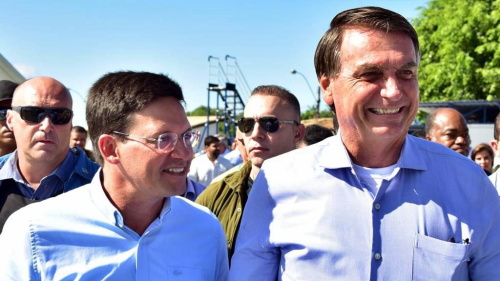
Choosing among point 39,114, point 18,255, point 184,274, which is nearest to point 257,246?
point 184,274

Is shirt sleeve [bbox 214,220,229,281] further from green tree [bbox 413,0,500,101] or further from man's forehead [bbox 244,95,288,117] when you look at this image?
green tree [bbox 413,0,500,101]

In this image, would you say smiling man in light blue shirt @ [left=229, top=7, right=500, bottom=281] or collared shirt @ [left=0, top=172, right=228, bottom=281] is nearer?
smiling man in light blue shirt @ [left=229, top=7, right=500, bottom=281]

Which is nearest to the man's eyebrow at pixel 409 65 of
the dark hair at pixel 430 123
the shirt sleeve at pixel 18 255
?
the shirt sleeve at pixel 18 255

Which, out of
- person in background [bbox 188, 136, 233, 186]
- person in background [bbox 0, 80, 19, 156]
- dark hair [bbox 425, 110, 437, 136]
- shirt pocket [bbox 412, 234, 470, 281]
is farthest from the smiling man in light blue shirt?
person in background [bbox 188, 136, 233, 186]

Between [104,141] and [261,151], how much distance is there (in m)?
1.63

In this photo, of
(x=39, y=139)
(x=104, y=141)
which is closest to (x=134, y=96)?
(x=104, y=141)

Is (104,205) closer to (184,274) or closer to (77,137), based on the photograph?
(184,274)

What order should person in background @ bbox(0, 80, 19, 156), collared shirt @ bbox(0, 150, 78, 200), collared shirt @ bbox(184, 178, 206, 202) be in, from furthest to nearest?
1. collared shirt @ bbox(184, 178, 206, 202)
2. person in background @ bbox(0, 80, 19, 156)
3. collared shirt @ bbox(0, 150, 78, 200)

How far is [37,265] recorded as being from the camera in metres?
2.27

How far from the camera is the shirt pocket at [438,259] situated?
208cm

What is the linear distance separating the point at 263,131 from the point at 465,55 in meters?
22.3

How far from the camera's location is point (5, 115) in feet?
15.0

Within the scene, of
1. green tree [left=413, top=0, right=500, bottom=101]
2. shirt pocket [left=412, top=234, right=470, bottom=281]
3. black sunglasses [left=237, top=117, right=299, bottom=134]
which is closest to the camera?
shirt pocket [left=412, top=234, right=470, bottom=281]

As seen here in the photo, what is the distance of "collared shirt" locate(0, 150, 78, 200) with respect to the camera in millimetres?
3621
